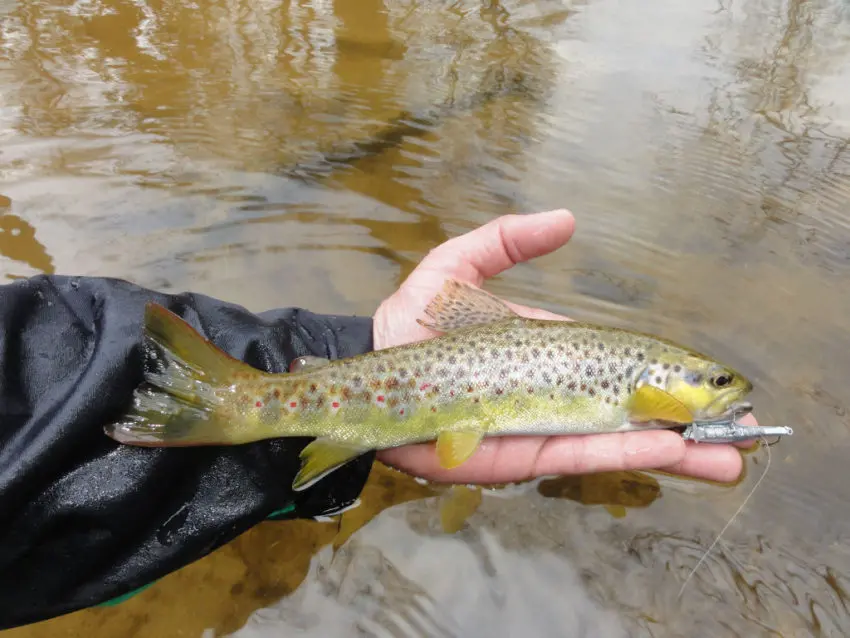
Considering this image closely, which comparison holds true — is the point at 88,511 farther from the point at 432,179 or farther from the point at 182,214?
the point at 432,179

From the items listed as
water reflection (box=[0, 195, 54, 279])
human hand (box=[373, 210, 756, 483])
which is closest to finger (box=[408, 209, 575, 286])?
human hand (box=[373, 210, 756, 483])

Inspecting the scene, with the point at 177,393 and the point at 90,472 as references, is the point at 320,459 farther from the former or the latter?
the point at 90,472

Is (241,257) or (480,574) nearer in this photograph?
(480,574)

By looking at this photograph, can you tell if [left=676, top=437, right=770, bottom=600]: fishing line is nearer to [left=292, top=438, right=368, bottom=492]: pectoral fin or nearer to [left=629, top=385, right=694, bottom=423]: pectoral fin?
[left=629, top=385, right=694, bottom=423]: pectoral fin

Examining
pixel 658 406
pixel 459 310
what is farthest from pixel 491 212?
pixel 658 406

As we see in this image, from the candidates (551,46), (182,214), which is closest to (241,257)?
(182,214)

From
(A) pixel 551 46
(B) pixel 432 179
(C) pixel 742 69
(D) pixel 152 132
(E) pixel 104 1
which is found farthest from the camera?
(E) pixel 104 1
